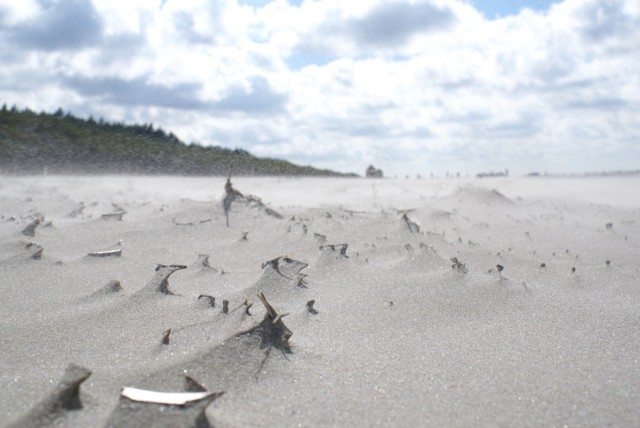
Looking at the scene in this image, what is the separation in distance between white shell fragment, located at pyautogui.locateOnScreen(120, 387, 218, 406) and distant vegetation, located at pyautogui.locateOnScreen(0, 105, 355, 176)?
21.6 feet

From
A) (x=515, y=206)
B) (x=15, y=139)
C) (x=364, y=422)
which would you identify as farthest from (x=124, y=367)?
(x=15, y=139)

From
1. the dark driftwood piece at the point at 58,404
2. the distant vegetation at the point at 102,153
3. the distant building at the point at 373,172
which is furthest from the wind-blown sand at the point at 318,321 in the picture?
the distant building at the point at 373,172

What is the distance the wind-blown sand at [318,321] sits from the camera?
60.7 inches

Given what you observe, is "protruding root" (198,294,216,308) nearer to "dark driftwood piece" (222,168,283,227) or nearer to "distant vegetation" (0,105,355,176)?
"dark driftwood piece" (222,168,283,227)

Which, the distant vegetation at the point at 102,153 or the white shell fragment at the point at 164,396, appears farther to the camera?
the distant vegetation at the point at 102,153

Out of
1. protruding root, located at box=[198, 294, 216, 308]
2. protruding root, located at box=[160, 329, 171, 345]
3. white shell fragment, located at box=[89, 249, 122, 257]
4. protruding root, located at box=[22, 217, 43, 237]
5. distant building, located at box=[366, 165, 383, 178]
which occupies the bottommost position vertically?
protruding root, located at box=[160, 329, 171, 345]

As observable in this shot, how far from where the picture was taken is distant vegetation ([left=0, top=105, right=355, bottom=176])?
26.9 ft

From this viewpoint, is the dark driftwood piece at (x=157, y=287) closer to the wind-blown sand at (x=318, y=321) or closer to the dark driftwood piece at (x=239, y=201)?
the wind-blown sand at (x=318, y=321)

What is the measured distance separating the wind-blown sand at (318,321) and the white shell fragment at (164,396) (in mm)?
19

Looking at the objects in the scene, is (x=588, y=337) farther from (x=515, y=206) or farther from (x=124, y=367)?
(x=515, y=206)

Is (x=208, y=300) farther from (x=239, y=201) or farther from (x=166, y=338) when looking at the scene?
(x=239, y=201)

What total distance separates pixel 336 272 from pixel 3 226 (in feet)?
7.56

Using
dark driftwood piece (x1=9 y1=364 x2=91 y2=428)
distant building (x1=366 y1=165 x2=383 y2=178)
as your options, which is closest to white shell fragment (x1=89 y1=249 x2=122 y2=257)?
dark driftwood piece (x1=9 y1=364 x2=91 y2=428)

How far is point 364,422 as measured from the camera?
1467 millimetres
